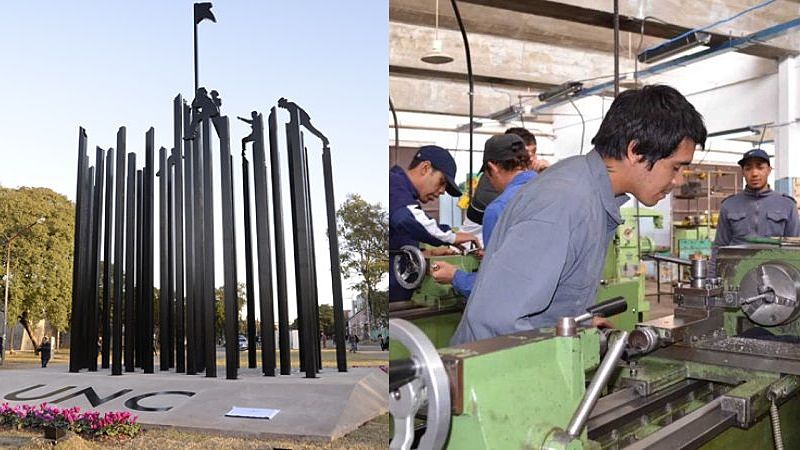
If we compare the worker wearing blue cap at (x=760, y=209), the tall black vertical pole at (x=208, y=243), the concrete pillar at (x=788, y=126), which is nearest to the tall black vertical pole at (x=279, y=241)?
the tall black vertical pole at (x=208, y=243)

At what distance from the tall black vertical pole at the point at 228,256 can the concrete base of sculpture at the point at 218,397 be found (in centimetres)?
4

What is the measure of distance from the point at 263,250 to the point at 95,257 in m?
0.30

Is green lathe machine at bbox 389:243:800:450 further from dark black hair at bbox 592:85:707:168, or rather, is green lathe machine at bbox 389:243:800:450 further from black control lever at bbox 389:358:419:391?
dark black hair at bbox 592:85:707:168

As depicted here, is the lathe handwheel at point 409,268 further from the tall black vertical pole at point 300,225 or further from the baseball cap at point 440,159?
the tall black vertical pole at point 300,225

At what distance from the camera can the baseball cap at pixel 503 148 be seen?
6.48 feet

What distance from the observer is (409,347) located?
65 centimetres

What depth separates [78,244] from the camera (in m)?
1.20

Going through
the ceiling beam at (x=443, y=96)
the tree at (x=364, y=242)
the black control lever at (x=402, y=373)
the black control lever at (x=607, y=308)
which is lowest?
the black control lever at (x=402, y=373)

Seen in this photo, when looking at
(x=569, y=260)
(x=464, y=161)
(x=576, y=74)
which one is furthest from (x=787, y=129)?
(x=569, y=260)

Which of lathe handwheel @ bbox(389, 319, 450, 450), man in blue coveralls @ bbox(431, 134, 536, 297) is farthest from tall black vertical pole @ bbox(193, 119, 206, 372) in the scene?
man in blue coveralls @ bbox(431, 134, 536, 297)

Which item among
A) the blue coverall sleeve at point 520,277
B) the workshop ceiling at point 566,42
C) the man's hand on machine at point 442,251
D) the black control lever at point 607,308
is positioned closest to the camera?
the black control lever at point 607,308

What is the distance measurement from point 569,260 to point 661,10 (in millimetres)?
3272

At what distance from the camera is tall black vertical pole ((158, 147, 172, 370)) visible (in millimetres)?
1242

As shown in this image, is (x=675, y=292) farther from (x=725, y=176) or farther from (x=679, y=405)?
(x=725, y=176)
